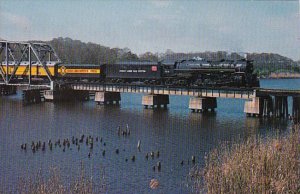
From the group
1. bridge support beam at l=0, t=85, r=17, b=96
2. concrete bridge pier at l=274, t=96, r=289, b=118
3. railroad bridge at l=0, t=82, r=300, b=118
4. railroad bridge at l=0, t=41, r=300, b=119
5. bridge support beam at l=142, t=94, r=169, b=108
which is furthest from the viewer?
bridge support beam at l=0, t=85, r=17, b=96

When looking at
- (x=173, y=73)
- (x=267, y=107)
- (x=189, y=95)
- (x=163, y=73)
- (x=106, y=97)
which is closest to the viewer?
(x=267, y=107)

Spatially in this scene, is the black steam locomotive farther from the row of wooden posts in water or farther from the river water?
the row of wooden posts in water

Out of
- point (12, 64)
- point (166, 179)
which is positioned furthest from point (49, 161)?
point (12, 64)

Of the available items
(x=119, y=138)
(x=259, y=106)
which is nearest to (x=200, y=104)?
(x=259, y=106)

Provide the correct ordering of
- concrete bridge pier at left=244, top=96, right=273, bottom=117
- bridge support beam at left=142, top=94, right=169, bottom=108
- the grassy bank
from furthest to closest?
bridge support beam at left=142, top=94, right=169, bottom=108 → concrete bridge pier at left=244, top=96, right=273, bottom=117 → the grassy bank

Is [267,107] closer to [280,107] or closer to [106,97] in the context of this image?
[280,107]

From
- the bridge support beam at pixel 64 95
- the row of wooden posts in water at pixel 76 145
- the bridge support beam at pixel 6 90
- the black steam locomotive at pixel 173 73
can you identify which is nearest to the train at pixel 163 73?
the black steam locomotive at pixel 173 73

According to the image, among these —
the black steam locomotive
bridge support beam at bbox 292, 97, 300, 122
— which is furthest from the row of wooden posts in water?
bridge support beam at bbox 292, 97, 300, 122

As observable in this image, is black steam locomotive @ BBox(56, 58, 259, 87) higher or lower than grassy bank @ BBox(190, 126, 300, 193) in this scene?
higher

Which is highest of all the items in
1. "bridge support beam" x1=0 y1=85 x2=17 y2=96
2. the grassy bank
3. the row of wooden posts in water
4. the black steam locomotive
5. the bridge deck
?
the black steam locomotive
